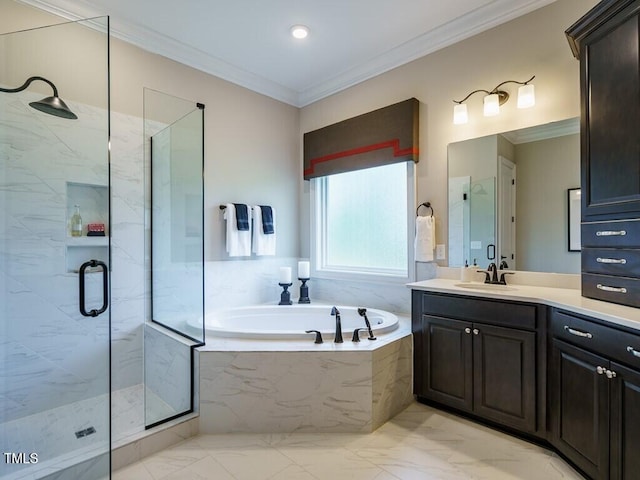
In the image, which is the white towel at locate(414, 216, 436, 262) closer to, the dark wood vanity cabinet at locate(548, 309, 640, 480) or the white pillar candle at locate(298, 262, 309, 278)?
the dark wood vanity cabinet at locate(548, 309, 640, 480)

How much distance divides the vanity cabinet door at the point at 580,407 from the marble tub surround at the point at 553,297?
21 centimetres

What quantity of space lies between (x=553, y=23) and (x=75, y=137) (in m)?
3.23

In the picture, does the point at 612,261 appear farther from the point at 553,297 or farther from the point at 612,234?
the point at 553,297

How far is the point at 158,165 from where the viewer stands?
2.73 m

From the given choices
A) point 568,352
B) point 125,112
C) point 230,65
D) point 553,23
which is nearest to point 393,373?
point 568,352

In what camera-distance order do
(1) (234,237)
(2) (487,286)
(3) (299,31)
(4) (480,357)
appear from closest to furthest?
(4) (480,357), (2) (487,286), (3) (299,31), (1) (234,237)

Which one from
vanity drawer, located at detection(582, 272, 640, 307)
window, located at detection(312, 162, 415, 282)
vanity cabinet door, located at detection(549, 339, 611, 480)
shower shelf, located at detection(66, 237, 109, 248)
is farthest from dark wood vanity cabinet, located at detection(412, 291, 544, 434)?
shower shelf, located at detection(66, 237, 109, 248)

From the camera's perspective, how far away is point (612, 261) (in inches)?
68.7

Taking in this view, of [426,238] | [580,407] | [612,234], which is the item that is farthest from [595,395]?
[426,238]

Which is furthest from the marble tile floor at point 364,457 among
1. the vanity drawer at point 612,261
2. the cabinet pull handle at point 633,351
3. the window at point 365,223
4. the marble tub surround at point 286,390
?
the window at point 365,223

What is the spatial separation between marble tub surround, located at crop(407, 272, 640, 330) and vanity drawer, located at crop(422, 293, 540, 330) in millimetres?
41

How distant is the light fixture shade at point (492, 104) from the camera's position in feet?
7.95

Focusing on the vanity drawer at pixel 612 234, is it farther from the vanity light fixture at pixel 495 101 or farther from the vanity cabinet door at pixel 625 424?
the vanity light fixture at pixel 495 101

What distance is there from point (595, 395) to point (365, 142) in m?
2.49
